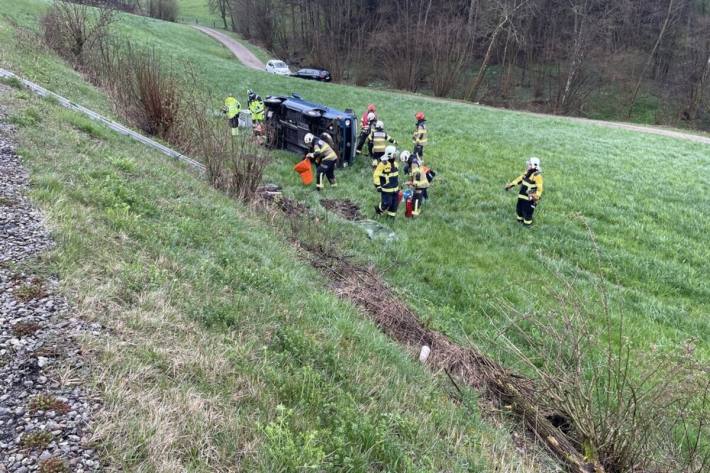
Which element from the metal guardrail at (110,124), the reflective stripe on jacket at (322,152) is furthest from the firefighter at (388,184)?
the metal guardrail at (110,124)

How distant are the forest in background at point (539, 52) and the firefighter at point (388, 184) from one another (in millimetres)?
24099

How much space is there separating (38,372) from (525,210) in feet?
29.2

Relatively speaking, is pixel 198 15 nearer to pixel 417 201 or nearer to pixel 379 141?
pixel 379 141

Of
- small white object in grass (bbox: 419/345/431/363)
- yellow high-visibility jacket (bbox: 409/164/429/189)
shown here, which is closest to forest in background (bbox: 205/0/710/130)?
yellow high-visibility jacket (bbox: 409/164/429/189)

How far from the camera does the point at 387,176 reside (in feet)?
31.8

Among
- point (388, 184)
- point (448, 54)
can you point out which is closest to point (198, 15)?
point (448, 54)

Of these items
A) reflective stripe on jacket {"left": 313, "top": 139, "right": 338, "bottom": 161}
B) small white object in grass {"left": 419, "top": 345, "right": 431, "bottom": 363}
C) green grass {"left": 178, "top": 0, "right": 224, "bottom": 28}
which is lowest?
small white object in grass {"left": 419, "top": 345, "right": 431, "bottom": 363}

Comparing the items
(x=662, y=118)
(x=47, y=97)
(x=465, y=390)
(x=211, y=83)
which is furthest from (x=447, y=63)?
(x=465, y=390)

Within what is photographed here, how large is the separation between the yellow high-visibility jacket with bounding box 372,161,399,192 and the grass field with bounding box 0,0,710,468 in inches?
31.1

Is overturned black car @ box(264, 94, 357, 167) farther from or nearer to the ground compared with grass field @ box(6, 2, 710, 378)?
farther from the ground

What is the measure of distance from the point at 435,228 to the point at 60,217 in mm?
6867

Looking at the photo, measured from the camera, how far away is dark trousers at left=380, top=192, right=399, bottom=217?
9.87m

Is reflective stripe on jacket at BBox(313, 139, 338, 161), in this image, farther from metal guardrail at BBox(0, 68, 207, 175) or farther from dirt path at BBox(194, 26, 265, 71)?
dirt path at BBox(194, 26, 265, 71)

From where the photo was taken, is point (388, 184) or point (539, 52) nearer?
point (388, 184)
